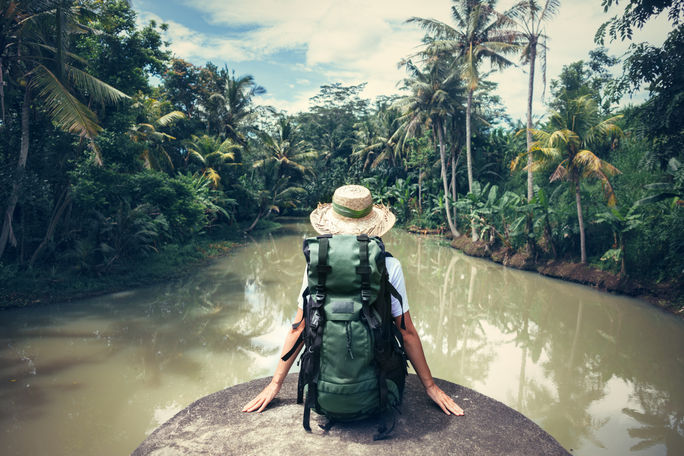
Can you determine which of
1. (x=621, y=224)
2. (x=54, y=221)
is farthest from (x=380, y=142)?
(x=54, y=221)

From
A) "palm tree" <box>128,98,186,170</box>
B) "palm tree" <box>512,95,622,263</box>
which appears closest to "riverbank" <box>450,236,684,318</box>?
"palm tree" <box>512,95,622,263</box>

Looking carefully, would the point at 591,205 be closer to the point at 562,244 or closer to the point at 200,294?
the point at 562,244

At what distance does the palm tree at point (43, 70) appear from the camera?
7.16 m

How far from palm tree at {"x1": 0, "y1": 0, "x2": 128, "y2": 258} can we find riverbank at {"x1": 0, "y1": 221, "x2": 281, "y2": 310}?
2.52 ft

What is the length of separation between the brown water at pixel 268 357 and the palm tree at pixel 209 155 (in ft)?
23.7

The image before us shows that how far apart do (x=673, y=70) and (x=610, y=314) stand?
4.60 meters

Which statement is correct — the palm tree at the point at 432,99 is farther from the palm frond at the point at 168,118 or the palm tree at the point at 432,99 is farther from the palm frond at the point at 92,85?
the palm frond at the point at 92,85

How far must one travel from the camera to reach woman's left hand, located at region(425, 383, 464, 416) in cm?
215

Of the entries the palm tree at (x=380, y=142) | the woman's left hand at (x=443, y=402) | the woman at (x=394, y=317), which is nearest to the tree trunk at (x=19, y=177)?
the woman at (x=394, y=317)

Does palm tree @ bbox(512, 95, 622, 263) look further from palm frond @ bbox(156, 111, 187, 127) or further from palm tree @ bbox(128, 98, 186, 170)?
palm frond @ bbox(156, 111, 187, 127)

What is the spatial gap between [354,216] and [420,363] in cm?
85

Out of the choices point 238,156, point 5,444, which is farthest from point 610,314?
point 238,156

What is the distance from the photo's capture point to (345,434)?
190 centimetres

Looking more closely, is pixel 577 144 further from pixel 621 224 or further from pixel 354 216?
pixel 354 216
